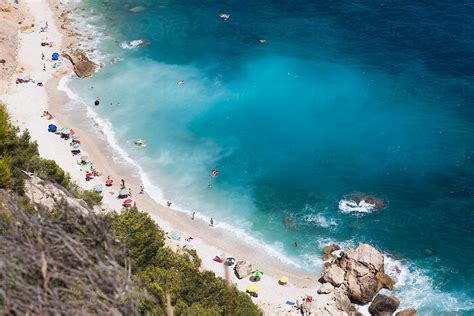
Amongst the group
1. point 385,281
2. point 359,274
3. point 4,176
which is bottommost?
point 385,281

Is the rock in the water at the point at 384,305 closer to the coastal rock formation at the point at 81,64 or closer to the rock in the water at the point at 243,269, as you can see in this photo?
the rock in the water at the point at 243,269

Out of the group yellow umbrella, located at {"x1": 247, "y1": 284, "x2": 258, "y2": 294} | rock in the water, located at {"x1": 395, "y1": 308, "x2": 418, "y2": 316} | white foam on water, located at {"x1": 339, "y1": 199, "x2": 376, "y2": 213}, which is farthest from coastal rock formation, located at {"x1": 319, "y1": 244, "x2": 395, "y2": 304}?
white foam on water, located at {"x1": 339, "y1": 199, "x2": 376, "y2": 213}

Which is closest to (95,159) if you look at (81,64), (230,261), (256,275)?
(230,261)

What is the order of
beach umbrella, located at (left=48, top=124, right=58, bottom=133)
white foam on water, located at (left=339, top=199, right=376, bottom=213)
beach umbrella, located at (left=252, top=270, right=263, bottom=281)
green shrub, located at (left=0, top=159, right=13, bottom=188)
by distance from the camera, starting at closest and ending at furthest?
green shrub, located at (left=0, top=159, right=13, bottom=188), beach umbrella, located at (left=252, top=270, right=263, bottom=281), white foam on water, located at (left=339, top=199, right=376, bottom=213), beach umbrella, located at (left=48, top=124, right=58, bottom=133)

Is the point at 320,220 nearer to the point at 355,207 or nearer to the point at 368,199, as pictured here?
the point at 355,207

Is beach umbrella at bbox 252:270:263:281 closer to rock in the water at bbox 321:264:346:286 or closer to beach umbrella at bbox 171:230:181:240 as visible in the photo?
rock in the water at bbox 321:264:346:286

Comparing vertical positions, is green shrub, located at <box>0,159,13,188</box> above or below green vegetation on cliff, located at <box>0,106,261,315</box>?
below
